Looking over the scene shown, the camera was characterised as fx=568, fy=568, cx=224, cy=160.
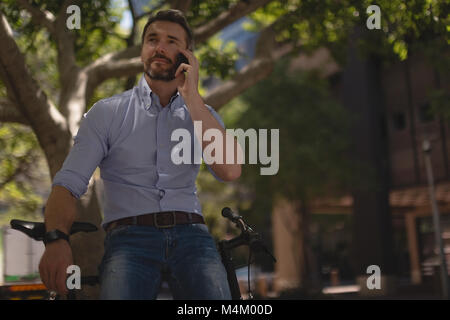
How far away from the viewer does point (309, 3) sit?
7.96 meters

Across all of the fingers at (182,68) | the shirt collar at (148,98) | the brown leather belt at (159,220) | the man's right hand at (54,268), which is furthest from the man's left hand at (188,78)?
the man's right hand at (54,268)

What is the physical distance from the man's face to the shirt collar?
0.10 metres

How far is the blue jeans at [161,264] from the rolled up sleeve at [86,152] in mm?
266

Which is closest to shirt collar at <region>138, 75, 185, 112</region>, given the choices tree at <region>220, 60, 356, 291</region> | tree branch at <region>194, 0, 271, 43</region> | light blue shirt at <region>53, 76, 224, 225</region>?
light blue shirt at <region>53, 76, 224, 225</region>

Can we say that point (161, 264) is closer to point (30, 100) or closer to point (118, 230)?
point (118, 230)

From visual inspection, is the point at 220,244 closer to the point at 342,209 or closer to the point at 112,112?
the point at 112,112

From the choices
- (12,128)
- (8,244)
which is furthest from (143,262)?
(12,128)

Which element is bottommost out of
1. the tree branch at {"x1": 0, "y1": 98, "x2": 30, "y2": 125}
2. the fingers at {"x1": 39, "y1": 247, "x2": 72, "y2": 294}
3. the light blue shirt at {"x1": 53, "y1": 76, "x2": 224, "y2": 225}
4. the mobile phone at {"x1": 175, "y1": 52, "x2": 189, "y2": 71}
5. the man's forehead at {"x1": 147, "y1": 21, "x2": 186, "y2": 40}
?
the fingers at {"x1": 39, "y1": 247, "x2": 72, "y2": 294}

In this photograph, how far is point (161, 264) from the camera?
2.41 m

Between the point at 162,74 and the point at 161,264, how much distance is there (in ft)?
2.92

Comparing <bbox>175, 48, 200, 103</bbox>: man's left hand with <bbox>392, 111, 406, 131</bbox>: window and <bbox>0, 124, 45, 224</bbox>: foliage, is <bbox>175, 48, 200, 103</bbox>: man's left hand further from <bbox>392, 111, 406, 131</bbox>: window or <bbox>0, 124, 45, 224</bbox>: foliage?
<bbox>392, 111, 406, 131</bbox>: window

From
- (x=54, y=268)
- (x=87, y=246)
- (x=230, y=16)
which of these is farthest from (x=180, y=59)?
(x=230, y=16)

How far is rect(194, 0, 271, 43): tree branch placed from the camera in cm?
749

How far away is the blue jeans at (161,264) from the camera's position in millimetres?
2244
